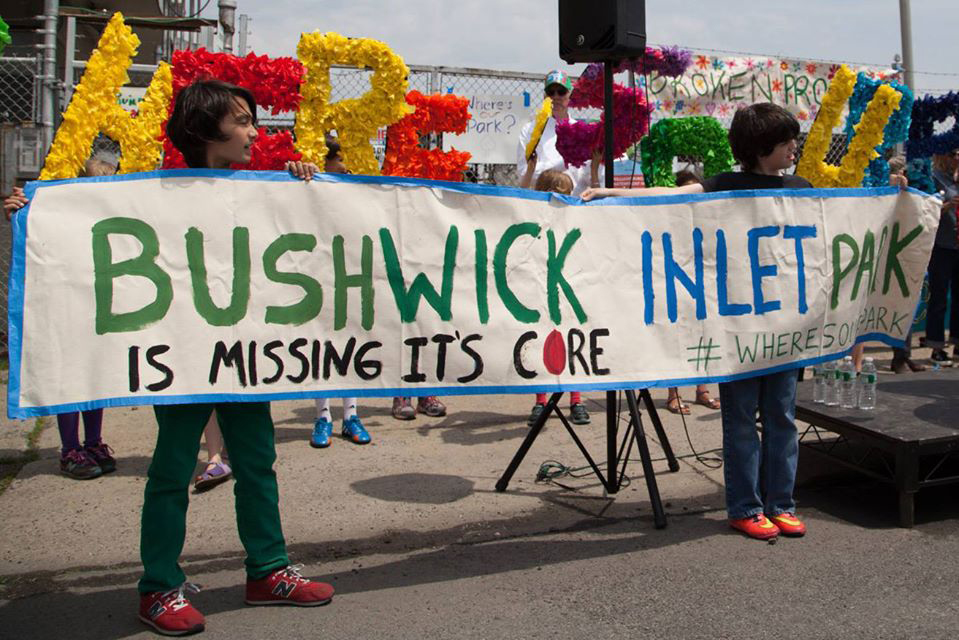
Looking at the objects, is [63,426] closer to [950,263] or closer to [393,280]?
[393,280]

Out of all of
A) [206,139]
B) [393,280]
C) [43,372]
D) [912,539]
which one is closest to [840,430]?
[912,539]

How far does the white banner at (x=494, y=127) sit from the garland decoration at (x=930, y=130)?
3433 mm

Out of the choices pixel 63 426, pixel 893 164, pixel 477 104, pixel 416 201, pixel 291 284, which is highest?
pixel 477 104

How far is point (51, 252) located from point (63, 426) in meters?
2.22

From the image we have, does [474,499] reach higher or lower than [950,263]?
lower

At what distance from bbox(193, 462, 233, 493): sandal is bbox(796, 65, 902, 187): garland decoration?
4048mm

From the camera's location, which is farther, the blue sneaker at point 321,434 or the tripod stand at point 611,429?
the blue sneaker at point 321,434

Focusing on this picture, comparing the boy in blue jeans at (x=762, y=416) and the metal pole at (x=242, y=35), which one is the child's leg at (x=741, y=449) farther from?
the metal pole at (x=242, y=35)

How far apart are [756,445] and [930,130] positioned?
5.21 metres

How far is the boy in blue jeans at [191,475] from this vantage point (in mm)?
3342

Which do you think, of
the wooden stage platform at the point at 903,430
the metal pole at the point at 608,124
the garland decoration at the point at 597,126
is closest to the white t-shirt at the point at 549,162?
the garland decoration at the point at 597,126

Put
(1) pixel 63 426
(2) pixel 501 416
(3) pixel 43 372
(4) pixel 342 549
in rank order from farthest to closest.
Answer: (2) pixel 501 416
(1) pixel 63 426
(4) pixel 342 549
(3) pixel 43 372

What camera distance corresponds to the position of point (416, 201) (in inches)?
154

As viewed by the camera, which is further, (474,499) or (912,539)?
(474,499)
